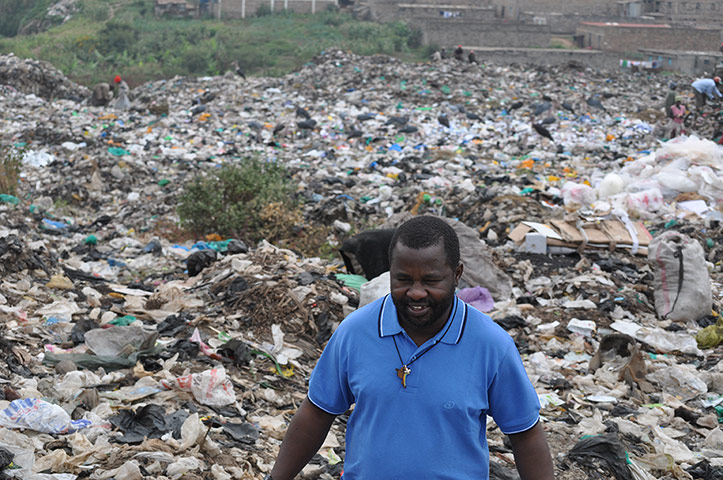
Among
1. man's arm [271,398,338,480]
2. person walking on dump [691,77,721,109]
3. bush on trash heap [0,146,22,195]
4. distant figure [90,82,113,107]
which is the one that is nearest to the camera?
man's arm [271,398,338,480]

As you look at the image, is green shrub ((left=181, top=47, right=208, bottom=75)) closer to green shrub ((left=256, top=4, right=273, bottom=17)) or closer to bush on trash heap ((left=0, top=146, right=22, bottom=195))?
green shrub ((left=256, top=4, right=273, bottom=17))

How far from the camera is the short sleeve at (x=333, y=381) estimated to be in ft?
5.72

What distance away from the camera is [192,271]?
20.5 feet

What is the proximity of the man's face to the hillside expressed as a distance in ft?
68.3

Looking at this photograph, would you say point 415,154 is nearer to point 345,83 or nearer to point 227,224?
point 227,224

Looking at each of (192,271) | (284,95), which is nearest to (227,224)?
(192,271)

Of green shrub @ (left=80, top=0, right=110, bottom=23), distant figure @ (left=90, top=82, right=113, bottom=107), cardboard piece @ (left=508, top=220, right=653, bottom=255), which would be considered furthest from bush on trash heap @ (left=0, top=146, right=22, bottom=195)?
green shrub @ (left=80, top=0, right=110, bottom=23)

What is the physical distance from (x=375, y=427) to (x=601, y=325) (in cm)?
407

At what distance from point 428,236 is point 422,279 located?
100 millimetres

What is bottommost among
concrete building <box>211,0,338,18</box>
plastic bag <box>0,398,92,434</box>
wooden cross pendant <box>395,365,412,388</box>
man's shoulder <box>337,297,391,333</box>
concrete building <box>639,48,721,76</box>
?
plastic bag <box>0,398,92,434</box>

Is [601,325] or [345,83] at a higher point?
[345,83]

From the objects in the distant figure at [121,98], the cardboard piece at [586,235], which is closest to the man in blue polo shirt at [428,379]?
the cardboard piece at [586,235]

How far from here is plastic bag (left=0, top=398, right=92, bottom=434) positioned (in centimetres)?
301

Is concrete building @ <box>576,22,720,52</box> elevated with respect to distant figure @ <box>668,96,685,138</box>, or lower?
elevated
